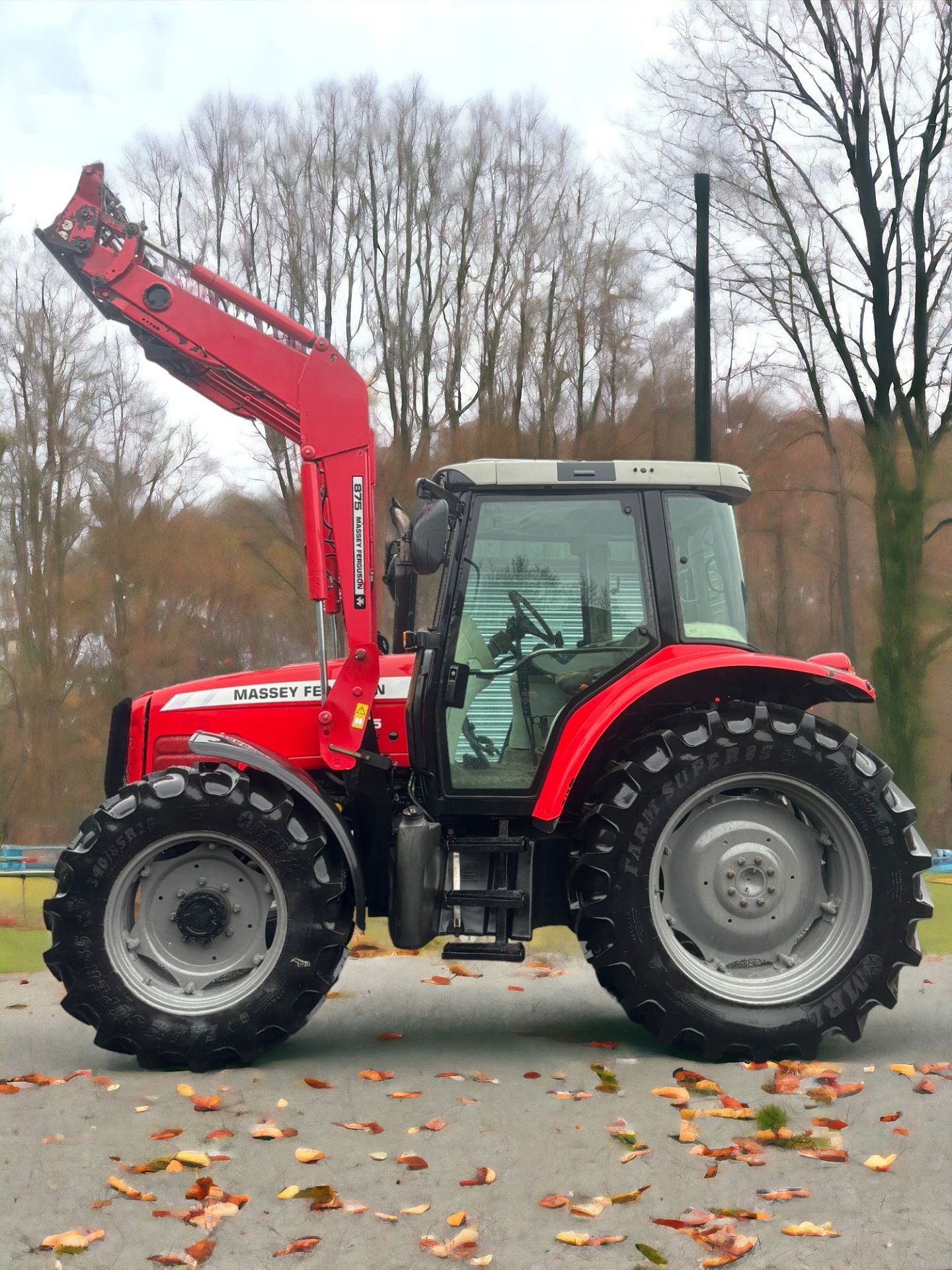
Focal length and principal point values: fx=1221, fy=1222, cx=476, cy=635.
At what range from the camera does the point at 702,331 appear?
43.0 feet

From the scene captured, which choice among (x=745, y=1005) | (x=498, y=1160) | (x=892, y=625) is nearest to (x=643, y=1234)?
(x=498, y=1160)

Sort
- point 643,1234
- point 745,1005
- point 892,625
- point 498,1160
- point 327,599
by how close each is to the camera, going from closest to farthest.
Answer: point 643,1234 → point 498,1160 → point 745,1005 → point 327,599 → point 892,625

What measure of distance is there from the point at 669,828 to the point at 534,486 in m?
1.61

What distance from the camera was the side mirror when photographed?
508 cm

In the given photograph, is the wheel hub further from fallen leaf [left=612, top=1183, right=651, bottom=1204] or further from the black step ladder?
fallen leaf [left=612, top=1183, right=651, bottom=1204]

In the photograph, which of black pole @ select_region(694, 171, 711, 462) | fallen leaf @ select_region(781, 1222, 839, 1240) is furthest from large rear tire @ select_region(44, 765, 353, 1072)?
black pole @ select_region(694, 171, 711, 462)

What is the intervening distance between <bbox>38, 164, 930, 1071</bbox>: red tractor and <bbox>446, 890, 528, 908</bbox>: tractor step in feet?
0.04

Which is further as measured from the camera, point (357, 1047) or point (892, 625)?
point (892, 625)

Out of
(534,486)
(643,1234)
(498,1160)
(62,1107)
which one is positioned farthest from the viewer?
(534,486)

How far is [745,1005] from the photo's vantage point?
16.9ft

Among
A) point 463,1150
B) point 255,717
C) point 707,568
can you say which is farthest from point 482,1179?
point 707,568

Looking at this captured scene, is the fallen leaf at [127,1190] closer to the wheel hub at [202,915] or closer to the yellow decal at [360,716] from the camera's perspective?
the wheel hub at [202,915]

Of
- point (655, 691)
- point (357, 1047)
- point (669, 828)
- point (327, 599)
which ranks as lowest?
point (357, 1047)

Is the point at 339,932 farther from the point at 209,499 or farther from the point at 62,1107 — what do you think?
the point at 209,499
